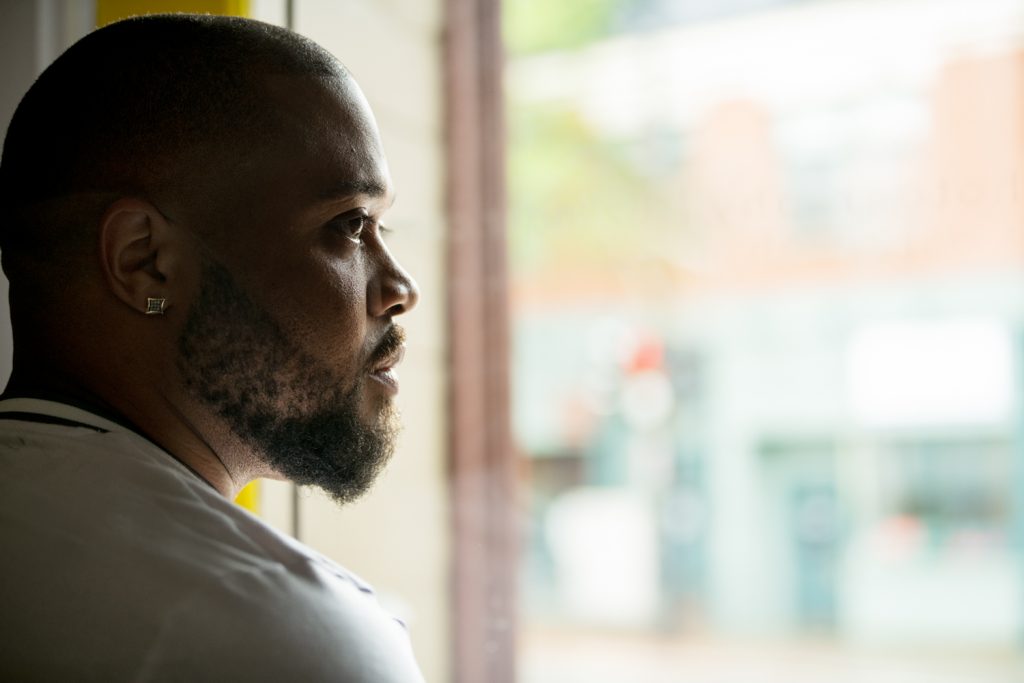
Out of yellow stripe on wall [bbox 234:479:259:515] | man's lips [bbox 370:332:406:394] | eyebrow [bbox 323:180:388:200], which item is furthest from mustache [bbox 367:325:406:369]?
yellow stripe on wall [bbox 234:479:259:515]

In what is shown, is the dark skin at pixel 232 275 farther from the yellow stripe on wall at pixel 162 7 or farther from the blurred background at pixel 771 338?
the blurred background at pixel 771 338

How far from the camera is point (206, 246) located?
2.73ft

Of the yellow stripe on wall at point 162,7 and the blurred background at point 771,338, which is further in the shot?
the blurred background at point 771,338

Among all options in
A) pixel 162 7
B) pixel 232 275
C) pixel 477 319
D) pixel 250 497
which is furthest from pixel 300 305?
pixel 477 319

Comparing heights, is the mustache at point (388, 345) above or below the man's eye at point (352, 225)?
below

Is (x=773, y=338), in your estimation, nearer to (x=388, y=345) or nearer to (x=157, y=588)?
(x=388, y=345)

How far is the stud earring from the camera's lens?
820 mm

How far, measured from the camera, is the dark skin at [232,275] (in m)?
0.83

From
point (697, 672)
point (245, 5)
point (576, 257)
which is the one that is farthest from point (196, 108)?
point (697, 672)

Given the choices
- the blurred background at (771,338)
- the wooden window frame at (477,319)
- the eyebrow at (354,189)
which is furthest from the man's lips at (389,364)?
the blurred background at (771,338)

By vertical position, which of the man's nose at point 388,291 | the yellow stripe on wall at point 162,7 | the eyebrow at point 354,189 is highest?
the yellow stripe on wall at point 162,7

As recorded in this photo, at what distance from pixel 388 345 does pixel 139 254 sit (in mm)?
225

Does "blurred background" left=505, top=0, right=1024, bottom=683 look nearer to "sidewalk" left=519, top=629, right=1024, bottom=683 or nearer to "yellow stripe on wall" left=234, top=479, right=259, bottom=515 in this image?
"sidewalk" left=519, top=629, right=1024, bottom=683

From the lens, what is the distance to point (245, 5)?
3.79ft
